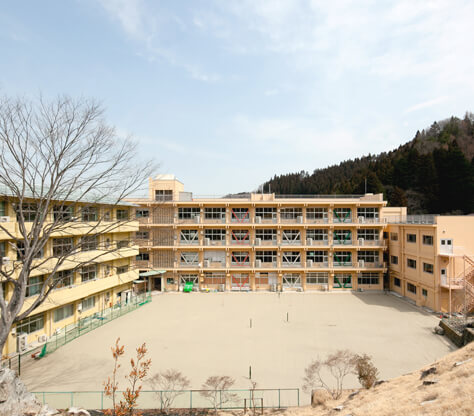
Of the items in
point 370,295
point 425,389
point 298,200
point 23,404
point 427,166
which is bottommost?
point 370,295

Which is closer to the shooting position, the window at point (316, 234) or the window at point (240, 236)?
the window at point (316, 234)

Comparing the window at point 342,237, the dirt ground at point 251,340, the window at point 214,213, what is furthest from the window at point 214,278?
the window at point 342,237

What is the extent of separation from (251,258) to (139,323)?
42.2ft

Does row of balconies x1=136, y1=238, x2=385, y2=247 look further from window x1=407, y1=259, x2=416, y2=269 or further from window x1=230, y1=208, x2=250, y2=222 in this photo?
window x1=407, y1=259, x2=416, y2=269

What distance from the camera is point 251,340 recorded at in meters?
16.6

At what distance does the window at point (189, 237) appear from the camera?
2964 centimetres

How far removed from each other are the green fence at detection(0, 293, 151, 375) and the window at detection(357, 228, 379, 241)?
21013mm

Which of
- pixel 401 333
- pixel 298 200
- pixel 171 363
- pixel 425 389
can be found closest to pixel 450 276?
pixel 401 333

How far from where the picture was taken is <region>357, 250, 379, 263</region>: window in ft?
95.2

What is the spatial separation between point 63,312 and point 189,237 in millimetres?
13077

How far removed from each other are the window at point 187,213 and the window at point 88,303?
11096 mm

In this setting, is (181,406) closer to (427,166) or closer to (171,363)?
(171,363)

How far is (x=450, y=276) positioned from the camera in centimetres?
2078

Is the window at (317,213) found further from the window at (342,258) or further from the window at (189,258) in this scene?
the window at (189,258)
